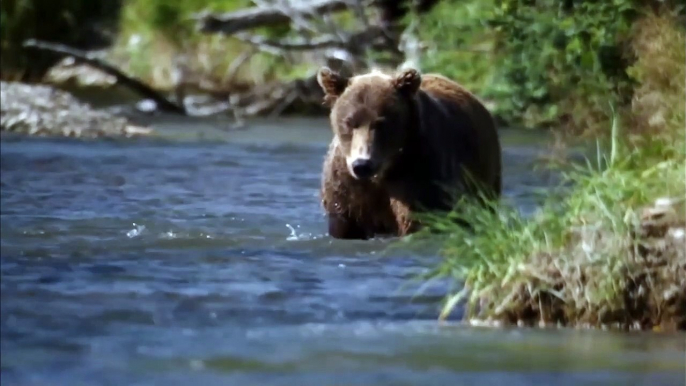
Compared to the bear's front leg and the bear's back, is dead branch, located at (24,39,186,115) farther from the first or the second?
the bear's front leg

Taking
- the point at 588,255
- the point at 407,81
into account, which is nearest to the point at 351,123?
the point at 407,81

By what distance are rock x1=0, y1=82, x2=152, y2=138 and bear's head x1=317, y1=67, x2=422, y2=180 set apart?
7942mm

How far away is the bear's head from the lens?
336 inches

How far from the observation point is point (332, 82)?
28.9 ft

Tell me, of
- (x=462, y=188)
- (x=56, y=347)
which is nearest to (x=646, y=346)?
(x=56, y=347)

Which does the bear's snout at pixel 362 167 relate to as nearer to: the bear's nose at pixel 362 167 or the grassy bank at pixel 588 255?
the bear's nose at pixel 362 167

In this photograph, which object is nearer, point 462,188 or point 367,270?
point 367,270

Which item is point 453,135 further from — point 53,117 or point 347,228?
point 53,117

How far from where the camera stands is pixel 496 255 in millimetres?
6633

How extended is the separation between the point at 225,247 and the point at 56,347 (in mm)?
2795

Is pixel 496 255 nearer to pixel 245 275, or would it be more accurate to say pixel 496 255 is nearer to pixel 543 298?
pixel 543 298

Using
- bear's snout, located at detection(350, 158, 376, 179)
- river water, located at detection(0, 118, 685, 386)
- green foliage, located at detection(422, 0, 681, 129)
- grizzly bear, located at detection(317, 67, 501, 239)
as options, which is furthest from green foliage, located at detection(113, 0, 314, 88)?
bear's snout, located at detection(350, 158, 376, 179)

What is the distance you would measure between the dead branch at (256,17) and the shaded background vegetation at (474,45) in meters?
1.14

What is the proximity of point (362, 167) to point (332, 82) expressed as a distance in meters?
0.64
